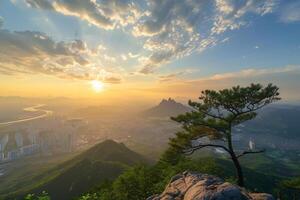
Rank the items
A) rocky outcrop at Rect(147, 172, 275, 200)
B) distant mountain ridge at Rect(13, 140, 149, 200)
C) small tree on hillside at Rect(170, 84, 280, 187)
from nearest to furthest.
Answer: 1. rocky outcrop at Rect(147, 172, 275, 200)
2. small tree on hillside at Rect(170, 84, 280, 187)
3. distant mountain ridge at Rect(13, 140, 149, 200)

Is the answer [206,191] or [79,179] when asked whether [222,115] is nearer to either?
[206,191]

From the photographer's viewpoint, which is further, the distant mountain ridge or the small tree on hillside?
the distant mountain ridge

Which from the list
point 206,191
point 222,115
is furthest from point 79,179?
point 206,191

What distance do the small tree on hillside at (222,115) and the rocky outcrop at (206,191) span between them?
41.5 ft

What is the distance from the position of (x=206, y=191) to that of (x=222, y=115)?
2081cm

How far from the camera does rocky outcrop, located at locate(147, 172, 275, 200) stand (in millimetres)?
18016

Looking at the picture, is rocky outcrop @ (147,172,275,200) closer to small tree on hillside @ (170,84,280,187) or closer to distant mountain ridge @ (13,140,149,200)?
small tree on hillside @ (170,84,280,187)

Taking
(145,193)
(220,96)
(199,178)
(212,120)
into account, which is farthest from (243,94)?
(145,193)

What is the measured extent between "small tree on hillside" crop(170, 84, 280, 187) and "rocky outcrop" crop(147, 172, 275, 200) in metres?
12.7

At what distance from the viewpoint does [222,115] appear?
125 feet

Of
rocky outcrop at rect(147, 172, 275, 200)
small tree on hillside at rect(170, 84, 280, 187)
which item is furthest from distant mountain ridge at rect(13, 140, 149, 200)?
rocky outcrop at rect(147, 172, 275, 200)

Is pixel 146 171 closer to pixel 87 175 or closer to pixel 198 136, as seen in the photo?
pixel 198 136

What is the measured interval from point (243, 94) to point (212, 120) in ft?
19.6

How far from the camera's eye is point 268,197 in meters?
19.9
